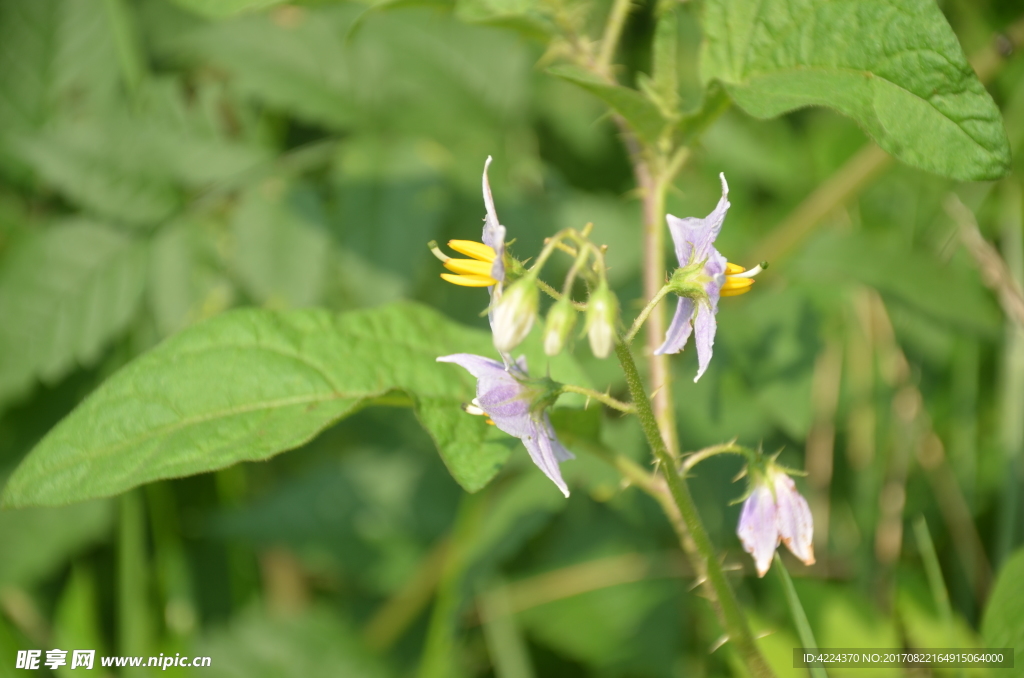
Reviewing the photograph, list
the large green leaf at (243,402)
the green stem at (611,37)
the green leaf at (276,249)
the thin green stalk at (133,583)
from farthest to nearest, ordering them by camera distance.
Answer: the thin green stalk at (133,583) → the green leaf at (276,249) → the green stem at (611,37) → the large green leaf at (243,402)

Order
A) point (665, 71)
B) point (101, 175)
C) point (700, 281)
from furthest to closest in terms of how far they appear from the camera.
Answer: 1. point (101, 175)
2. point (665, 71)
3. point (700, 281)

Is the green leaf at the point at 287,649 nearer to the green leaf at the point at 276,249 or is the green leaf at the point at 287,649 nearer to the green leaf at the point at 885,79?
the green leaf at the point at 276,249

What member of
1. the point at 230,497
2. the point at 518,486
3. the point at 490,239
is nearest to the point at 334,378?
the point at 490,239

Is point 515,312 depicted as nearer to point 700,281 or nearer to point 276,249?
point 700,281

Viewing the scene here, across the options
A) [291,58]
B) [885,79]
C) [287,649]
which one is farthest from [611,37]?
[287,649]

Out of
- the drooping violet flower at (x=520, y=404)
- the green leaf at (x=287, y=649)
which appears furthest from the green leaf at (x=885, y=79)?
the green leaf at (x=287, y=649)

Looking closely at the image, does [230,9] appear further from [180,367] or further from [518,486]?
[518,486]
